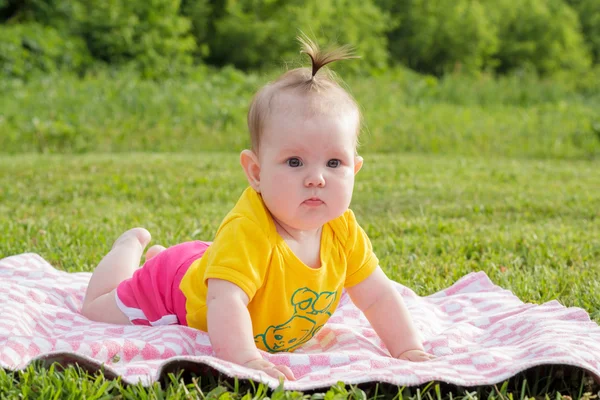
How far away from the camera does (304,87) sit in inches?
96.9

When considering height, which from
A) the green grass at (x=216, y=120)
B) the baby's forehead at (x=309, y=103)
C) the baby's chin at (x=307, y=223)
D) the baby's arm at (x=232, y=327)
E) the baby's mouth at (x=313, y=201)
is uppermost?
the baby's forehead at (x=309, y=103)

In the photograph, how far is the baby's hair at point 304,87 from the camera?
2.46m

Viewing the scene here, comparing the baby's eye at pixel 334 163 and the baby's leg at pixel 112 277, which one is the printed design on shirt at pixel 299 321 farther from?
the baby's leg at pixel 112 277

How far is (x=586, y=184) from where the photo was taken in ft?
20.9

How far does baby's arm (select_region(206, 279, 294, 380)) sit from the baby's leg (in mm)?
702

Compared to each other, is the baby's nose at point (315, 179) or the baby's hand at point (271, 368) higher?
the baby's nose at point (315, 179)

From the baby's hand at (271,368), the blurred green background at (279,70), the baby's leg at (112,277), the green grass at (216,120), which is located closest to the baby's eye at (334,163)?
the blurred green background at (279,70)

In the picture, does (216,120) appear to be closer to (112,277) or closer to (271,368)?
(112,277)

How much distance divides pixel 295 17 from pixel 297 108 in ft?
39.9

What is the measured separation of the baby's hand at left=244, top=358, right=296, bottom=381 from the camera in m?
2.21

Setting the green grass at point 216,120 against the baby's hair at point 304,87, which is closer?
the baby's hair at point 304,87

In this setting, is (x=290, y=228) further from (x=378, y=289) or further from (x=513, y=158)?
(x=513, y=158)

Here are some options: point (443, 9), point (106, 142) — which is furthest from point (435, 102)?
point (443, 9)

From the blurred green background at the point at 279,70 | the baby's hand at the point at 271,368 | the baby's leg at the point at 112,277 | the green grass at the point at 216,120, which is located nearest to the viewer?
the baby's hand at the point at 271,368
